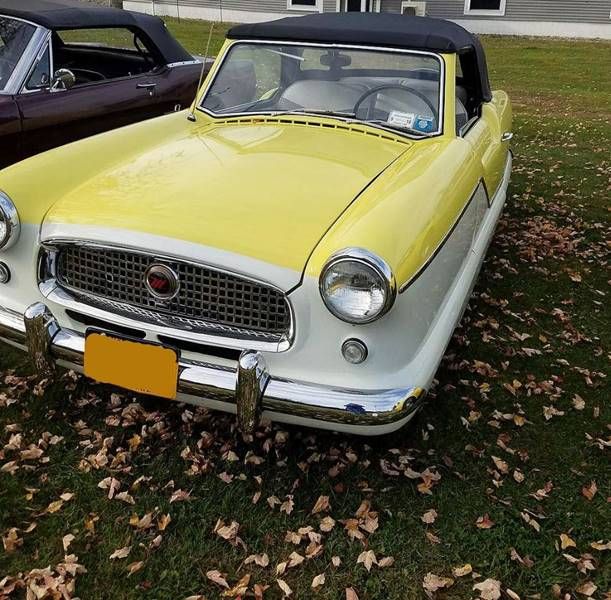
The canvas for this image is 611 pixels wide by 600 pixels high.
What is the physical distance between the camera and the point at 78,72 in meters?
A: 5.39

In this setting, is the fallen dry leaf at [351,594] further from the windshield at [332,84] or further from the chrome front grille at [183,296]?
the windshield at [332,84]

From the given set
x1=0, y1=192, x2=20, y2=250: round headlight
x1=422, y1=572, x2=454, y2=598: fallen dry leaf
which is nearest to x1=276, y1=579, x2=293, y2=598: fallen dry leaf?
x1=422, y1=572, x2=454, y2=598: fallen dry leaf

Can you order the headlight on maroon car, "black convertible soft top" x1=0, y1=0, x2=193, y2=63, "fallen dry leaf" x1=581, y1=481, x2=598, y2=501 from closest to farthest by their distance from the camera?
the headlight on maroon car
"fallen dry leaf" x1=581, y1=481, x2=598, y2=501
"black convertible soft top" x1=0, y1=0, x2=193, y2=63

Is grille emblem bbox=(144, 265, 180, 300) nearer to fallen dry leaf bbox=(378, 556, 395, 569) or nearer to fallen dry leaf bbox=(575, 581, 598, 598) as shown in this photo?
fallen dry leaf bbox=(378, 556, 395, 569)

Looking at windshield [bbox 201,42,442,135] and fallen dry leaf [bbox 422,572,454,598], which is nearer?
fallen dry leaf [bbox 422,572,454,598]

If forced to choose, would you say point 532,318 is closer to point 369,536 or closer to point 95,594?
point 369,536

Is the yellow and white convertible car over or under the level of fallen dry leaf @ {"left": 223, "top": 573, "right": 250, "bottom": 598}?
over

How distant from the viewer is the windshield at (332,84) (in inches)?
133

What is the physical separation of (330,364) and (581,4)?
19.7 m

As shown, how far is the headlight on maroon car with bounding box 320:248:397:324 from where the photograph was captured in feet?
6.66

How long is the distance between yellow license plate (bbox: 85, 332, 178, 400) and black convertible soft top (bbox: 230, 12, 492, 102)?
213 cm

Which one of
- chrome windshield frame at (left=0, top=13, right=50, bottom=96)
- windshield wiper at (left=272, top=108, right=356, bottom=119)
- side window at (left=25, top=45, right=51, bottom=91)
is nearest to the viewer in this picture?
windshield wiper at (left=272, top=108, right=356, bottom=119)

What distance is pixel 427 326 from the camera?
239cm

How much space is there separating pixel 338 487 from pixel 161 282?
1.05 metres
